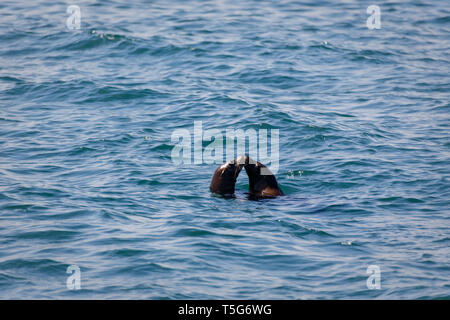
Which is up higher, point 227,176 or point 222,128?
point 227,176

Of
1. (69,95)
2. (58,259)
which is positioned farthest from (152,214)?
(69,95)

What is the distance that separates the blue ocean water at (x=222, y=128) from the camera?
9.68 metres

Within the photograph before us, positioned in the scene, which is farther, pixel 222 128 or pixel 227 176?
pixel 222 128

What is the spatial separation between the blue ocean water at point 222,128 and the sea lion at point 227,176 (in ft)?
0.87

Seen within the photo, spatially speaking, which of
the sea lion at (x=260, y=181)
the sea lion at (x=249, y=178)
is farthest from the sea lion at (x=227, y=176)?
the sea lion at (x=260, y=181)

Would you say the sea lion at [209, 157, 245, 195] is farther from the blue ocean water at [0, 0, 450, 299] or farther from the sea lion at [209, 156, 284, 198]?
the blue ocean water at [0, 0, 450, 299]

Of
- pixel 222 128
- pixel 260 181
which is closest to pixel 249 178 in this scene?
→ pixel 260 181

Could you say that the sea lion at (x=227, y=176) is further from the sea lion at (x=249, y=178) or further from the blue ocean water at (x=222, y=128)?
the blue ocean water at (x=222, y=128)

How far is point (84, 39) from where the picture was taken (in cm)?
2281

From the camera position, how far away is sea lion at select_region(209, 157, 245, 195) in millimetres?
11734

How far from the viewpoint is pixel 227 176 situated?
469 inches

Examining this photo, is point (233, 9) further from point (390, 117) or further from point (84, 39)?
point (390, 117)

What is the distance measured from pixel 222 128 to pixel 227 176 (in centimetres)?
477

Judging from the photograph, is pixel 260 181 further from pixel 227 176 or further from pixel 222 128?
pixel 222 128
